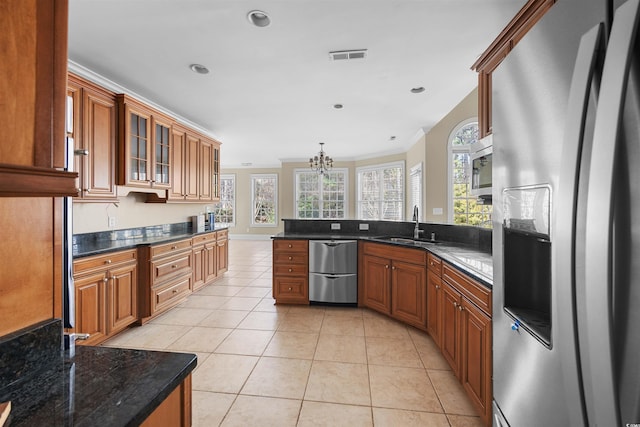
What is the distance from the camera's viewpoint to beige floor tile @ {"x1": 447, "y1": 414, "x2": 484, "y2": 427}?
5.89ft

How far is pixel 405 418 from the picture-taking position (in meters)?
1.85

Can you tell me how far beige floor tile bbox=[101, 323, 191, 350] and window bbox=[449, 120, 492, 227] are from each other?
13.2 feet

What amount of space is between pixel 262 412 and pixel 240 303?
2233 millimetres

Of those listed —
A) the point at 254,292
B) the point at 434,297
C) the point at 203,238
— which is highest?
the point at 203,238

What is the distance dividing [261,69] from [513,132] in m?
2.66

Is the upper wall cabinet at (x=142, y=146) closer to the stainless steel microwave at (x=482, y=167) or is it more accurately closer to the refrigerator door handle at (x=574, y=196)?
the stainless steel microwave at (x=482, y=167)

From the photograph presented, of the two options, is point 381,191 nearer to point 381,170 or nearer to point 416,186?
point 381,170

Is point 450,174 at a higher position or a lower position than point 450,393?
higher

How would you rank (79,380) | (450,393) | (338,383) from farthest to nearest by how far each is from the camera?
(338,383)
(450,393)
(79,380)

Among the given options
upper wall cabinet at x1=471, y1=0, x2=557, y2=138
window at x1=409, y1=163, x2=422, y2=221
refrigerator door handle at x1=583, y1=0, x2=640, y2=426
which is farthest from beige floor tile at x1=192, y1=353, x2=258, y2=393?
window at x1=409, y1=163, x2=422, y2=221

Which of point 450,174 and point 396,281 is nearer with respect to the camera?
point 396,281

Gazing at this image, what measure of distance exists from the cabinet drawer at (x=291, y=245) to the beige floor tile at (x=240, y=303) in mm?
816

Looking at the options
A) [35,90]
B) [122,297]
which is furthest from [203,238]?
[35,90]

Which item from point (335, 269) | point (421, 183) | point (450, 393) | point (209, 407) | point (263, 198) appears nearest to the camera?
point (209, 407)
